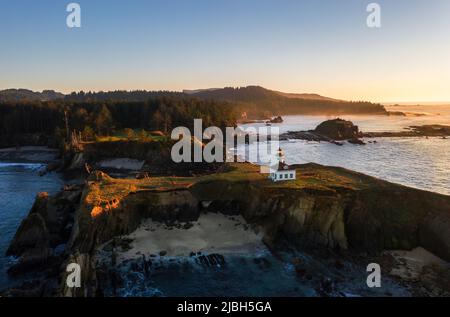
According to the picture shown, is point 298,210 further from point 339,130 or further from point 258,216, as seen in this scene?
point 339,130

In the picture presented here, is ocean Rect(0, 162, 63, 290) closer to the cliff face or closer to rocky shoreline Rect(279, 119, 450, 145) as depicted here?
the cliff face

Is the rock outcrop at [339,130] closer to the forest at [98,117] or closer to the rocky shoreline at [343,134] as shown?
the rocky shoreline at [343,134]

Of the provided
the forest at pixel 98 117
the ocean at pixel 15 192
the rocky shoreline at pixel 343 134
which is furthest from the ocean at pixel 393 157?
the ocean at pixel 15 192

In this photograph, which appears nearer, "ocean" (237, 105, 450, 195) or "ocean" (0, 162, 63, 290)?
"ocean" (0, 162, 63, 290)

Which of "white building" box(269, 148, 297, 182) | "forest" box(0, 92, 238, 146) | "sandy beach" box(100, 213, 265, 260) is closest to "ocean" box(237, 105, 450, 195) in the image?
"forest" box(0, 92, 238, 146)

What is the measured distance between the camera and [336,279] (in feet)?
107

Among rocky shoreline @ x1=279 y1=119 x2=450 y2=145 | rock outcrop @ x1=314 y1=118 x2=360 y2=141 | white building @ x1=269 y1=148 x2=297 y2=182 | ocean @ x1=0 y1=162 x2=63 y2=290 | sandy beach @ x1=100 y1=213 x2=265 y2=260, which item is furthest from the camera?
rock outcrop @ x1=314 y1=118 x2=360 y2=141

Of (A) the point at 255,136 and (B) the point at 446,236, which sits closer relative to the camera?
(B) the point at 446,236

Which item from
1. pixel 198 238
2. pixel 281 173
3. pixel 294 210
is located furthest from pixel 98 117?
pixel 294 210

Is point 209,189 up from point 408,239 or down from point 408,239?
up

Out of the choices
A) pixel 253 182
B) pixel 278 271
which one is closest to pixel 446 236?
pixel 278 271
